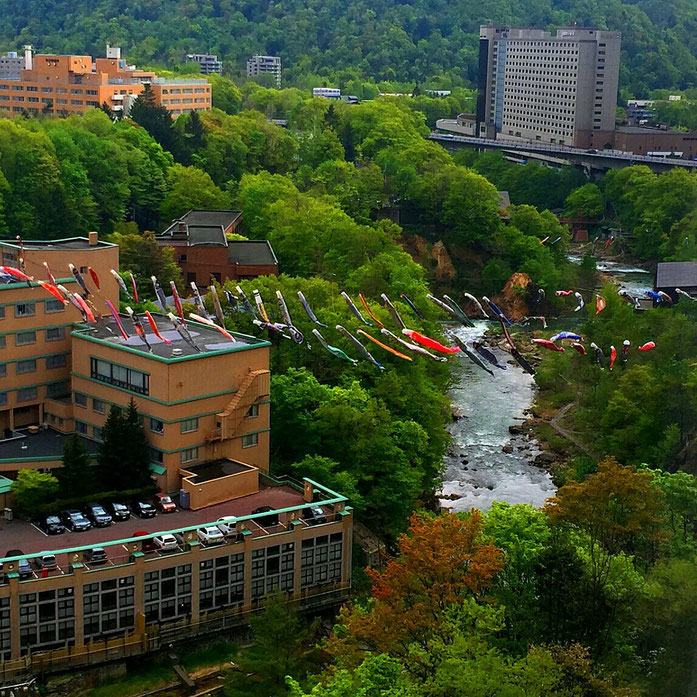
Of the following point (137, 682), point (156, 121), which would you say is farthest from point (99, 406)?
point (156, 121)

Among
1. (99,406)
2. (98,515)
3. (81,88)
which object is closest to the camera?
(98,515)

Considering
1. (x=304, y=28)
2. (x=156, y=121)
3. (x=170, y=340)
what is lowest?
(x=170, y=340)

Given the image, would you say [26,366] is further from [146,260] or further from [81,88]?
[81,88]

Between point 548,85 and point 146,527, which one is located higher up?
point 548,85

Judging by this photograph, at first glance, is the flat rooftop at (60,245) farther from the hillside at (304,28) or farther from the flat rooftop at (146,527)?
the hillside at (304,28)

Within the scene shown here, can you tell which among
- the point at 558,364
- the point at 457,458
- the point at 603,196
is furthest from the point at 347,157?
the point at 457,458

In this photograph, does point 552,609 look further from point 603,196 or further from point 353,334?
point 603,196

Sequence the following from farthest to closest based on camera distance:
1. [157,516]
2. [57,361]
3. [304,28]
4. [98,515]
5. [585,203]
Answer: [304,28] < [585,203] < [57,361] < [157,516] < [98,515]

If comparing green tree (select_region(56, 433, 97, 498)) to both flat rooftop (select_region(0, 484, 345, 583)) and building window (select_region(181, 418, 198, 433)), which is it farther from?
building window (select_region(181, 418, 198, 433))
